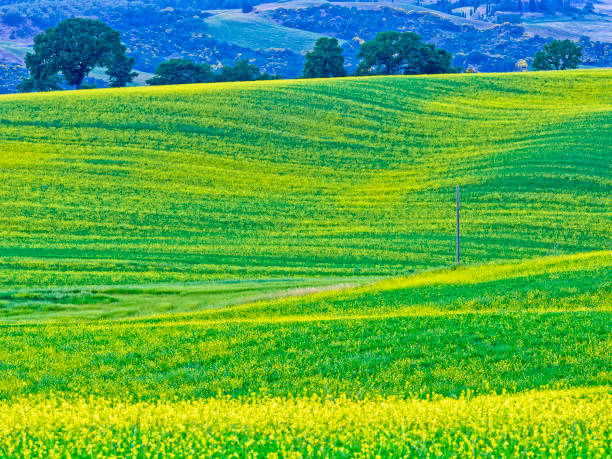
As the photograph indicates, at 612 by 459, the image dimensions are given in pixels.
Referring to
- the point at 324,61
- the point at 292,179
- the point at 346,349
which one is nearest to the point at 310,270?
the point at 346,349

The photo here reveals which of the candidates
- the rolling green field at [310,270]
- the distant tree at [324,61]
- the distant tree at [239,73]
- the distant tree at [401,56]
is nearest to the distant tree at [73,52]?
the distant tree at [239,73]

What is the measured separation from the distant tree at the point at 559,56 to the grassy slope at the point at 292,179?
111 feet

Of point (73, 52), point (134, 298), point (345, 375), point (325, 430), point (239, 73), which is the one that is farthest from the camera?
point (239, 73)

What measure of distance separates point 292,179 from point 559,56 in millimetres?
72751

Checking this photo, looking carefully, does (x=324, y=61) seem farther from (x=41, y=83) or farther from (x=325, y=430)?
(x=325, y=430)

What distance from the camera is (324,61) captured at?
10931cm

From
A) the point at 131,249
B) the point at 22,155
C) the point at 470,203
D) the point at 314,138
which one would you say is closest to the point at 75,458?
the point at 131,249

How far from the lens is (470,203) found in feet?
157

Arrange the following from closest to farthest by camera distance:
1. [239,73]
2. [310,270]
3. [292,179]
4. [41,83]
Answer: [310,270] < [292,179] < [41,83] < [239,73]

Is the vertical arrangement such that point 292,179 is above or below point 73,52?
below

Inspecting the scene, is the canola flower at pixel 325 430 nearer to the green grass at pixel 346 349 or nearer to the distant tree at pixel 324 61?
the green grass at pixel 346 349

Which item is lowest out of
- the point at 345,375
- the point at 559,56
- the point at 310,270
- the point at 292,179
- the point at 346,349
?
the point at 310,270

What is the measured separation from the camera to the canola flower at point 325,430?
9.66 meters

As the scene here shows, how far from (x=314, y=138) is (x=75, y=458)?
175 ft
